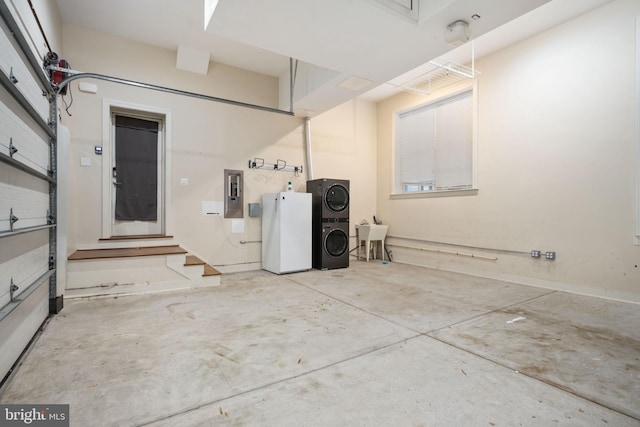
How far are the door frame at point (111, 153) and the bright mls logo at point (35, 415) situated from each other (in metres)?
2.81

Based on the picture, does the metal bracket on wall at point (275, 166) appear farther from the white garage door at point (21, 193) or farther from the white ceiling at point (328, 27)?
the white garage door at point (21, 193)

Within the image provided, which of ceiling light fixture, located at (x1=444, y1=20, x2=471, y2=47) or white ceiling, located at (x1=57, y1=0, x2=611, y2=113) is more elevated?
white ceiling, located at (x1=57, y1=0, x2=611, y2=113)

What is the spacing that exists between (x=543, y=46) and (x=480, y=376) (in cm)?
424

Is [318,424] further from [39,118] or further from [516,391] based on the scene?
[39,118]

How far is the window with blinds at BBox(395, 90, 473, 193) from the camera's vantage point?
4777 millimetres

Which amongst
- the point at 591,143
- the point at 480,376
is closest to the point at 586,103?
the point at 591,143

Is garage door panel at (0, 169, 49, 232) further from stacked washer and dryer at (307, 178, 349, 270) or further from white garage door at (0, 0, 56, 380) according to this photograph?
stacked washer and dryer at (307, 178, 349, 270)

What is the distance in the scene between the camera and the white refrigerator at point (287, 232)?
442 centimetres

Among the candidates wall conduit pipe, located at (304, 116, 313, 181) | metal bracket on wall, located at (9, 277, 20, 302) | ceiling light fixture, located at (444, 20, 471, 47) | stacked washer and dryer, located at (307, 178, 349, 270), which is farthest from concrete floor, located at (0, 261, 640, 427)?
wall conduit pipe, located at (304, 116, 313, 181)

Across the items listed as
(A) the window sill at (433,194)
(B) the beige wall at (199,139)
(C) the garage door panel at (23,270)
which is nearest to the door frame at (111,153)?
(B) the beige wall at (199,139)

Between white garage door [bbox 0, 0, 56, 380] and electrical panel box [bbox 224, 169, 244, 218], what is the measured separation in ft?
7.15

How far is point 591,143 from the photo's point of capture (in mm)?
3441

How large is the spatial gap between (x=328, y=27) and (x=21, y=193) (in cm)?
268

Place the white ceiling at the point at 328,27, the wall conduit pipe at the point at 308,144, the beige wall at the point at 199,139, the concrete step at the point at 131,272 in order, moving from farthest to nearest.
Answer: the wall conduit pipe at the point at 308,144 → the beige wall at the point at 199,139 → the concrete step at the point at 131,272 → the white ceiling at the point at 328,27
